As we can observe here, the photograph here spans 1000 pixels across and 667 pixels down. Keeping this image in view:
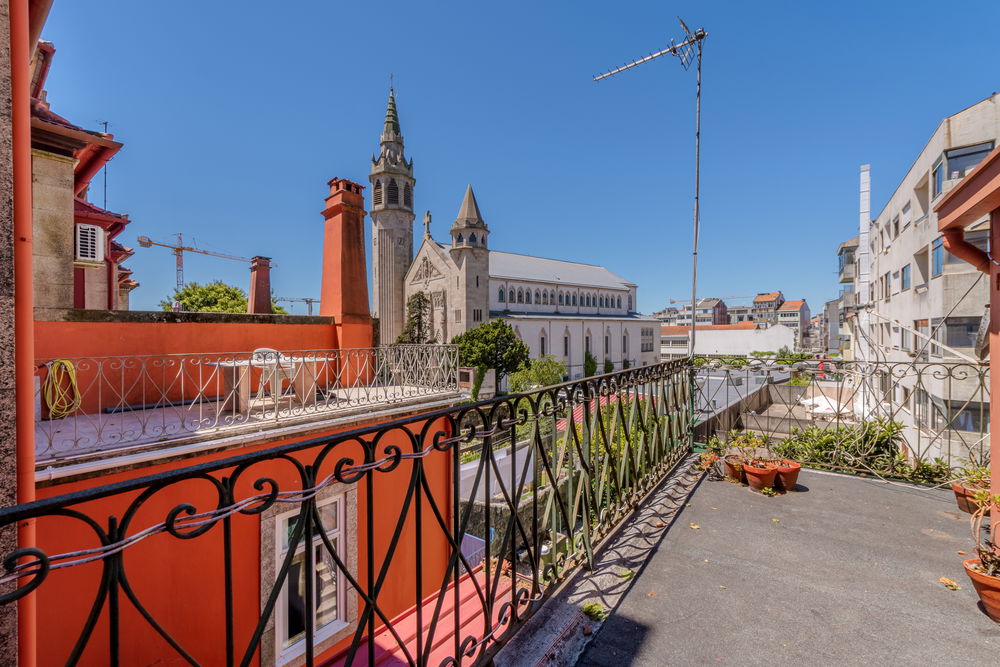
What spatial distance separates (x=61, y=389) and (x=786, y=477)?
29.6ft

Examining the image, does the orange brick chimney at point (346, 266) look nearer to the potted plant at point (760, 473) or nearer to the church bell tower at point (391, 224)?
the potted plant at point (760, 473)

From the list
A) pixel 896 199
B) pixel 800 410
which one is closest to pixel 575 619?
pixel 896 199

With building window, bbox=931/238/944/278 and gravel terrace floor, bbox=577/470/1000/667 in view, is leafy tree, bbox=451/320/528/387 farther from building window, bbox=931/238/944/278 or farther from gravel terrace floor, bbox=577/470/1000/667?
gravel terrace floor, bbox=577/470/1000/667

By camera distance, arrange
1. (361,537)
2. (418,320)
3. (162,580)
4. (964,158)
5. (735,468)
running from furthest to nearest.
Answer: (418,320)
(964,158)
(361,537)
(162,580)
(735,468)

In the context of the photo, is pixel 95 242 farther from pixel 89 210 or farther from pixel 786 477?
pixel 786 477

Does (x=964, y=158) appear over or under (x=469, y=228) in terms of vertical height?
under

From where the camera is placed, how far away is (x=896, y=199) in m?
19.4

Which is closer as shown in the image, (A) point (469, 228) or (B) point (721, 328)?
(A) point (469, 228)

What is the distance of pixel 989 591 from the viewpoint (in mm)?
2355

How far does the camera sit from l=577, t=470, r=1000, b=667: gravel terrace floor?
214 centimetres

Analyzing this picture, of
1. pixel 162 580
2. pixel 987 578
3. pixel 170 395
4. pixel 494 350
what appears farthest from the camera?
pixel 494 350

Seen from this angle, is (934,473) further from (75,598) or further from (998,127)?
(998,127)

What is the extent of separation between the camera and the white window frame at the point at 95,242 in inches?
274

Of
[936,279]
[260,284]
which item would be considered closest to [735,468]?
[260,284]
